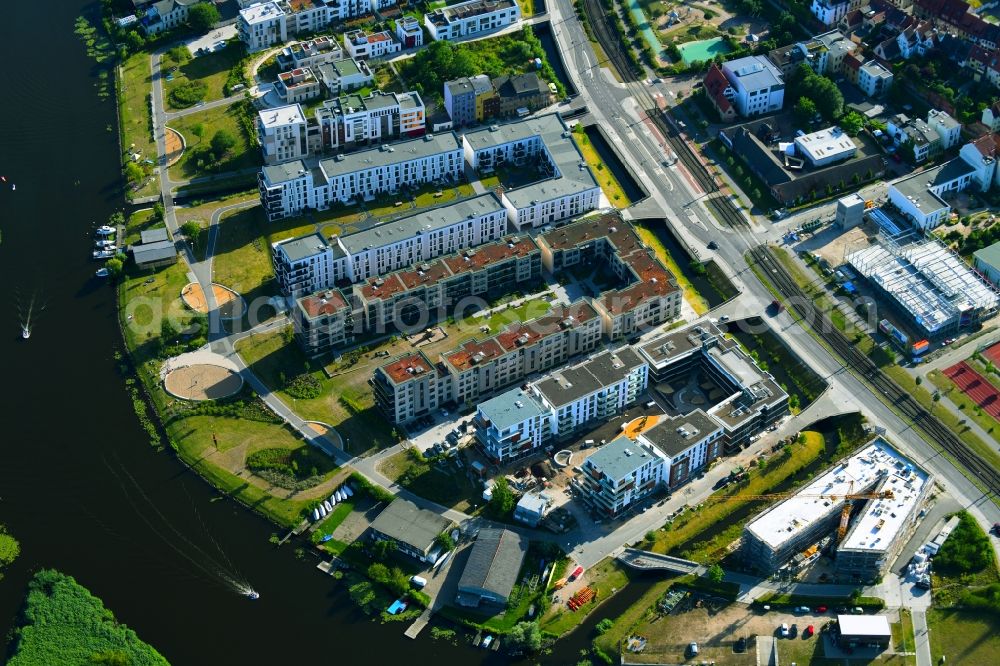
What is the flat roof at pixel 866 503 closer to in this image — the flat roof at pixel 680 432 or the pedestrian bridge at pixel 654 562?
the pedestrian bridge at pixel 654 562

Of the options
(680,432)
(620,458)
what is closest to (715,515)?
(680,432)

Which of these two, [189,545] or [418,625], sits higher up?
[189,545]

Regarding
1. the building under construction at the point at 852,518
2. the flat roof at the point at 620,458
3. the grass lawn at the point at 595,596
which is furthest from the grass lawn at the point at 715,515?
the flat roof at the point at 620,458

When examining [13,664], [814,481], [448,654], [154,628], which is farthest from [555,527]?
[13,664]

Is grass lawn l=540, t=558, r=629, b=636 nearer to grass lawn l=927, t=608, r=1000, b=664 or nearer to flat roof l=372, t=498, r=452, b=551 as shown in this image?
flat roof l=372, t=498, r=452, b=551

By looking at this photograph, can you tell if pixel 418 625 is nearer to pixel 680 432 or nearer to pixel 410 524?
pixel 410 524

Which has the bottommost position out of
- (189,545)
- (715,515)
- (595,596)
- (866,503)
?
(715,515)

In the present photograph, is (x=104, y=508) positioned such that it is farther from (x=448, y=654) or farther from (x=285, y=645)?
(x=448, y=654)
